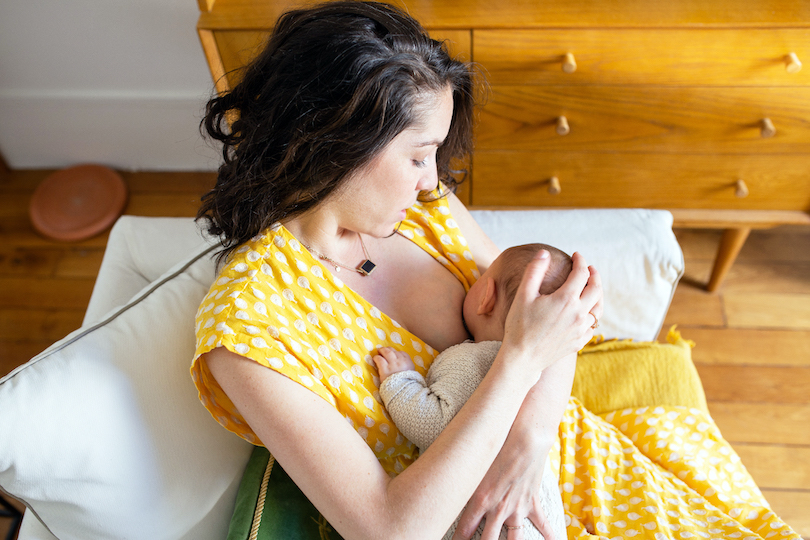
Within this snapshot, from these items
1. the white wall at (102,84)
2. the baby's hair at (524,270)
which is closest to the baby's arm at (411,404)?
the baby's hair at (524,270)

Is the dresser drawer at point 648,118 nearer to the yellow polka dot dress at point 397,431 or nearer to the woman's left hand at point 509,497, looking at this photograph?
the yellow polka dot dress at point 397,431

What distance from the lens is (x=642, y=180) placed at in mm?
1902

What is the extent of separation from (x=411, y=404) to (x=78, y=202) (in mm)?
2090

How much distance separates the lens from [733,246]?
6.81ft

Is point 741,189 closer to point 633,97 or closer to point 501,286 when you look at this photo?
point 633,97

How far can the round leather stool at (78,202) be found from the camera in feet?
7.95

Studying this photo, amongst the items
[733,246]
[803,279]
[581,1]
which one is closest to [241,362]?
[581,1]

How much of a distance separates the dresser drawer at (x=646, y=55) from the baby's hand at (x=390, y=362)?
918 mm

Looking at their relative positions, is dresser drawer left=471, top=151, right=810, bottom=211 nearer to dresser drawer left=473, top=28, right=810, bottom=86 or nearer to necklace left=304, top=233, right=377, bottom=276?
dresser drawer left=473, top=28, right=810, bottom=86

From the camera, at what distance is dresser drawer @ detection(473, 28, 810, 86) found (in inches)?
60.6

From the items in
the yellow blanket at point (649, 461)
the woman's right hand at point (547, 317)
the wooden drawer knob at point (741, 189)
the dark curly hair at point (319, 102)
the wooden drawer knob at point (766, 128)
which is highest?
the dark curly hair at point (319, 102)

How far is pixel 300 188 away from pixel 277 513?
558 millimetres

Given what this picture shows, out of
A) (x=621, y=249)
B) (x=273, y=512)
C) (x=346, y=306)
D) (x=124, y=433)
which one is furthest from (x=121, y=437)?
(x=621, y=249)

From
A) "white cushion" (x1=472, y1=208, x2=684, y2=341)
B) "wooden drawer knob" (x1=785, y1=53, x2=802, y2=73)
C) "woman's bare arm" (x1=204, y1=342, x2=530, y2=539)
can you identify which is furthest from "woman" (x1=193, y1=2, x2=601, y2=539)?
"wooden drawer knob" (x1=785, y1=53, x2=802, y2=73)
